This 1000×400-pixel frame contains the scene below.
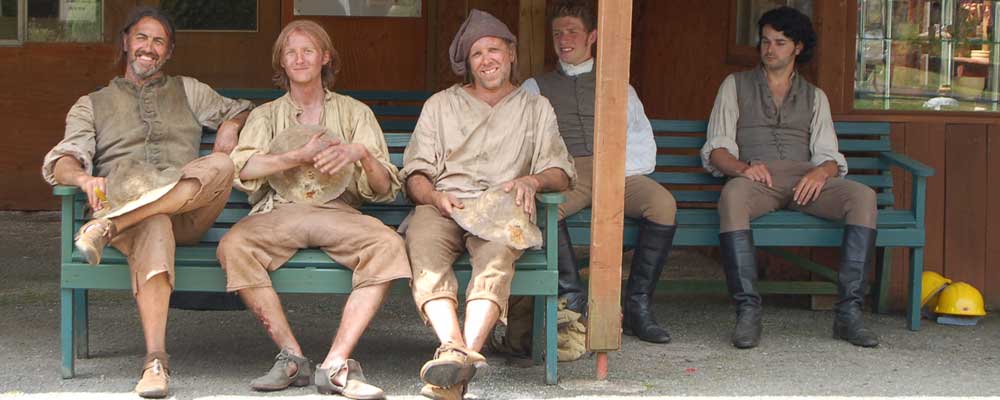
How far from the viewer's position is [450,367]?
4.62 m

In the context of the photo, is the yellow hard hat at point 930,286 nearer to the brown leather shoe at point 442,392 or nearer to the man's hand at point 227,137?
the brown leather shoe at point 442,392

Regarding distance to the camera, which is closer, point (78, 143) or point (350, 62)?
point (78, 143)

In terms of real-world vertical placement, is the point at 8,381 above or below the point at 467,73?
below

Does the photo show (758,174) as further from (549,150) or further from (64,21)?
(64,21)

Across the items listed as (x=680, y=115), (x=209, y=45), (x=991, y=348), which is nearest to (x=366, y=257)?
(x=991, y=348)

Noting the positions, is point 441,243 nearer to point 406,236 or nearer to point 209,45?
point 406,236

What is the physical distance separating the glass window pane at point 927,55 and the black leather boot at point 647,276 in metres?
1.39

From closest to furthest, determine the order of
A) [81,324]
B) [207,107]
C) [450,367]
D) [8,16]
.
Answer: [450,367]
[81,324]
[207,107]
[8,16]

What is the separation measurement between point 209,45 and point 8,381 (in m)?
3.81

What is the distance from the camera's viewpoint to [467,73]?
17.9 ft

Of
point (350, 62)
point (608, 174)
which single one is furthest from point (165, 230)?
point (350, 62)

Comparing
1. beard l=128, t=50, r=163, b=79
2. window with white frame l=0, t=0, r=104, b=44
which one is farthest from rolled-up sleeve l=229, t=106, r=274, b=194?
window with white frame l=0, t=0, r=104, b=44

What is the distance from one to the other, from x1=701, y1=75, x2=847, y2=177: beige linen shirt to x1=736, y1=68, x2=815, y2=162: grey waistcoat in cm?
3

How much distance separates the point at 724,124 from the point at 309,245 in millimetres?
2019
